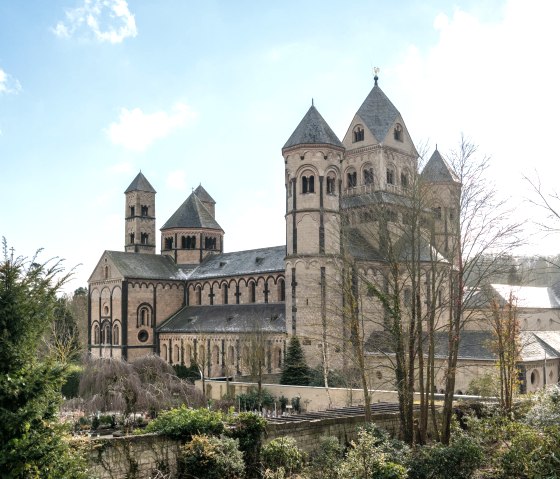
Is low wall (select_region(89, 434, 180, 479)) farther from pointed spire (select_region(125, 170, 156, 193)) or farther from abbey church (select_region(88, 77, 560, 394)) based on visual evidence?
pointed spire (select_region(125, 170, 156, 193))

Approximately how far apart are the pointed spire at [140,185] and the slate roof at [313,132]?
28382 millimetres

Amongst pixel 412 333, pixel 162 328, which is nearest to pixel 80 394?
pixel 412 333

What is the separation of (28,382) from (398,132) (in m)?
46.4

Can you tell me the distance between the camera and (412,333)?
67.2ft

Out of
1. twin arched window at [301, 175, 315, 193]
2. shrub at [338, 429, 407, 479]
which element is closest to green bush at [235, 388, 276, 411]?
twin arched window at [301, 175, 315, 193]

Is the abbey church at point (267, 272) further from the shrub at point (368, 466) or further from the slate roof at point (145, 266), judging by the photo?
the shrub at point (368, 466)

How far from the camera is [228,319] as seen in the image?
52500 mm

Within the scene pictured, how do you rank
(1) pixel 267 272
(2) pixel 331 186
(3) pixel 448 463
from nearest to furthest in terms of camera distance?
(3) pixel 448 463, (2) pixel 331 186, (1) pixel 267 272

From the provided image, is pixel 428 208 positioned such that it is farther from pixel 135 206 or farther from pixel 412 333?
pixel 135 206

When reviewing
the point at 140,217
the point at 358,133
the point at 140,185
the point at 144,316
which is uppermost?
the point at 358,133

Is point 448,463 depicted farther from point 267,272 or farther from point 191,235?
point 191,235

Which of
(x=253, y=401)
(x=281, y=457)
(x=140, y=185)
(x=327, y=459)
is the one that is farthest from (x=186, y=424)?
(x=140, y=185)

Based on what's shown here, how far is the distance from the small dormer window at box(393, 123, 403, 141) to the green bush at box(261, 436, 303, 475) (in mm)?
39679

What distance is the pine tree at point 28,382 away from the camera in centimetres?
1062
